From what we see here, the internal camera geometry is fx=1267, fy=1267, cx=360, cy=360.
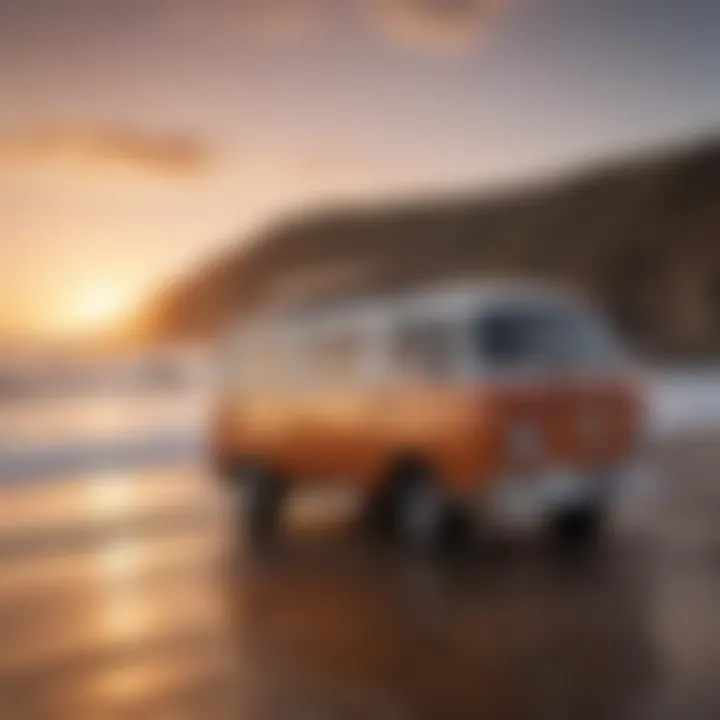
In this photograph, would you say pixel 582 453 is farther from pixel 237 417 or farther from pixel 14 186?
pixel 14 186

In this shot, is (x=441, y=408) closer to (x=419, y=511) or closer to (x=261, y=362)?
(x=419, y=511)

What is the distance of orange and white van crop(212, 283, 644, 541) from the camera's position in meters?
4.26

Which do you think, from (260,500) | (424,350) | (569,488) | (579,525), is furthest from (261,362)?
(579,525)

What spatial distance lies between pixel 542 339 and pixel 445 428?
0.46 meters

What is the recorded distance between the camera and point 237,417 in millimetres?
4203

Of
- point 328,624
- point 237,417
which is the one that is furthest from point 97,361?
point 328,624

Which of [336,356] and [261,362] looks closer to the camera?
[261,362]

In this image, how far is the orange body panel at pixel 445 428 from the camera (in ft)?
14.1

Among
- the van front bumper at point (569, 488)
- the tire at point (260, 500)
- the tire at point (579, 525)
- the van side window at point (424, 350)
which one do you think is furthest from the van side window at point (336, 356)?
the tire at point (579, 525)

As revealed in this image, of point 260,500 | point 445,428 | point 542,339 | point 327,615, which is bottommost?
point 327,615

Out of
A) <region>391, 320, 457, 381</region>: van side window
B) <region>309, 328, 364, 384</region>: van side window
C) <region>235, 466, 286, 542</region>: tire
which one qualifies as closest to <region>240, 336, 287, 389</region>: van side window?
<region>309, 328, 364, 384</region>: van side window

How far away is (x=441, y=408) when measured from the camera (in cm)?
448

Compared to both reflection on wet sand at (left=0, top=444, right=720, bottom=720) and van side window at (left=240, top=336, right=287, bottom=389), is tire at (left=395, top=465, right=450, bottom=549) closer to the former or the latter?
reflection on wet sand at (left=0, top=444, right=720, bottom=720)

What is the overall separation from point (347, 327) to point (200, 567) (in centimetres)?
97
